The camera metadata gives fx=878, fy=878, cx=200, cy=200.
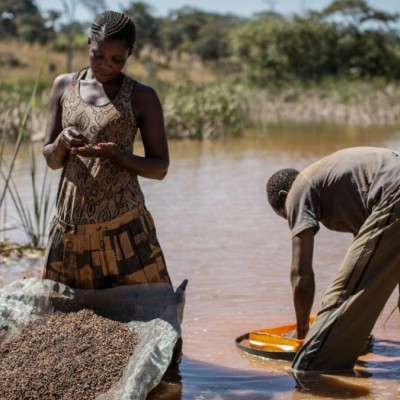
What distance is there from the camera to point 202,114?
1795 centimetres

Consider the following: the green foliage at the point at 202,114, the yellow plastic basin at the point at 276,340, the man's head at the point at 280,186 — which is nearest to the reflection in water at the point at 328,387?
the yellow plastic basin at the point at 276,340

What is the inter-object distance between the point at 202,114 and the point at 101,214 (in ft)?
47.1

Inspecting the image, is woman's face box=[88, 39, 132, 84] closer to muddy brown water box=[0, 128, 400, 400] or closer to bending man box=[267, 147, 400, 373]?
bending man box=[267, 147, 400, 373]

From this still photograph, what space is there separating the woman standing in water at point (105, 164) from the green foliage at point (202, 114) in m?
13.8

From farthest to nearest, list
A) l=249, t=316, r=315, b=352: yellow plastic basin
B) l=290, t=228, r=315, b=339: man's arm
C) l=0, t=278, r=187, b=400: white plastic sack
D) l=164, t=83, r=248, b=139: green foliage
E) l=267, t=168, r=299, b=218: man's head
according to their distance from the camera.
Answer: l=164, t=83, r=248, b=139: green foliage < l=249, t=316, r=315, b=352: yellow plastic basin < l=267, t=168, r=299, b=218: man's head < l=290, t=228, r=315, b=339: man's arm < l=0, t=278, r=187, b=400: white plastic sack

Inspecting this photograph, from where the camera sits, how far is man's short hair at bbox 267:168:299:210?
4.30m

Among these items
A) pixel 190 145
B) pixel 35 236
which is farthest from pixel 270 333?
pixel 190 145

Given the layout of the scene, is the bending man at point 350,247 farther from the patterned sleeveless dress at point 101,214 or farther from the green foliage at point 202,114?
the green foliage at point 202,114

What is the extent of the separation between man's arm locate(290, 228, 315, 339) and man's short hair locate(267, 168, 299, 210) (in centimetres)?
26

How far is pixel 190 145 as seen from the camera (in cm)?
1712

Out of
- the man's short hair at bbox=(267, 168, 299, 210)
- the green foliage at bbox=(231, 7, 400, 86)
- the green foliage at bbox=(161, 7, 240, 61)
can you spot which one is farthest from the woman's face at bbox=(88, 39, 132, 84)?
the green foliage at bbox=(161, 7, 240, 61)

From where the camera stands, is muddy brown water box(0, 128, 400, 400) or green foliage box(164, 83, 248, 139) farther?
green foliage box(164, 83, 248, 139)

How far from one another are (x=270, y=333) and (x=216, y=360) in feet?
1.10

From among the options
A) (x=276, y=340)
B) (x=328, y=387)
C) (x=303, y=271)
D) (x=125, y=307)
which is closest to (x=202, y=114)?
(x=276, y=340)
